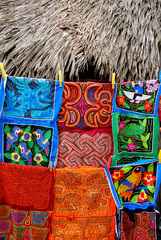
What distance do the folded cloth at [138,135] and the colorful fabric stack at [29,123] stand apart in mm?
427

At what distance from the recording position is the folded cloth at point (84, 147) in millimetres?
1393

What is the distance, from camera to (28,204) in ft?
4.47

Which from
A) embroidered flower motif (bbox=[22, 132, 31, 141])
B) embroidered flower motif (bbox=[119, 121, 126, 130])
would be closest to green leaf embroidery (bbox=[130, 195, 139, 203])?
embroidered flower motif (bbox=[119, 121, 126, 130])

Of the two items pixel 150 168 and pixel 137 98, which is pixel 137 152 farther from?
pixel 137 98

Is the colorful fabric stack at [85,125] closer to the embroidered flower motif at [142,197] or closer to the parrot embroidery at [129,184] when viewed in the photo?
the parrot embroidery at [129,184]

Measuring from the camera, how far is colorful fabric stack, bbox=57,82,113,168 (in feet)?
4.55

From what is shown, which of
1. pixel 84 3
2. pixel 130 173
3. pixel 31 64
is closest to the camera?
pixel 130 173

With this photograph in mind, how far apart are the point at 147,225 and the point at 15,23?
1.81m

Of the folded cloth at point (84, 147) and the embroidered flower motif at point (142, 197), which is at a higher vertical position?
the folded cloth at point (84, 147)

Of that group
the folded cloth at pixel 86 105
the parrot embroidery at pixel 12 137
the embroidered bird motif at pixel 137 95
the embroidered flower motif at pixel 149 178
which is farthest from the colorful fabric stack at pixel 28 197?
the embroidered bird motif at pixel 137 95

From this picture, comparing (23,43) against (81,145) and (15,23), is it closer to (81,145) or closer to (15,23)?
(15,23)

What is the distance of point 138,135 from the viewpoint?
4.52 ft

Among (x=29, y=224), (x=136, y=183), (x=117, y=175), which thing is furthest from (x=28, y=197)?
(x=136, y=183)

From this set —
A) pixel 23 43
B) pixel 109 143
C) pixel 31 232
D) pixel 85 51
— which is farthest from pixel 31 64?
pixel 31 232
